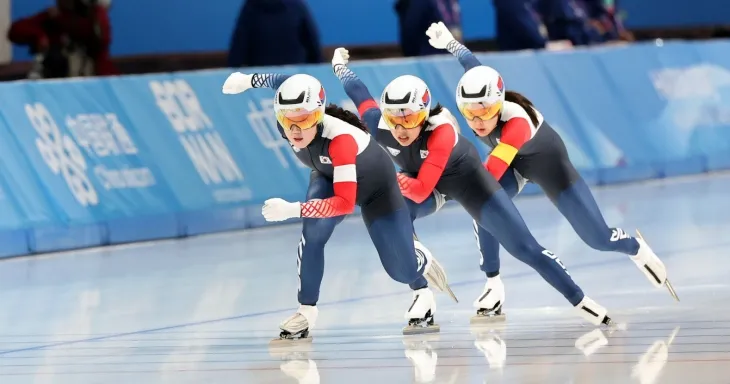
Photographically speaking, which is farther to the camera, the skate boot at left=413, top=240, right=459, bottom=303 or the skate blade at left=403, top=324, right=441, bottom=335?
the skate boot at left=413, top=240, right=459, bottom=303

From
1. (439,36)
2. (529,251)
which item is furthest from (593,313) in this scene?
(439,36)

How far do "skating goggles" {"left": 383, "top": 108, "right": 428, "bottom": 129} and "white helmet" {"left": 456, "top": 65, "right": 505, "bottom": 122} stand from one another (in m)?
0.27

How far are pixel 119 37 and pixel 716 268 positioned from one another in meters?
9.22

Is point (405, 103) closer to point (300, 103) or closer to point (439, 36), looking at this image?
point (300, 103)

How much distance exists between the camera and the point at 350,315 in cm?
982

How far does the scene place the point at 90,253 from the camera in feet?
43.2

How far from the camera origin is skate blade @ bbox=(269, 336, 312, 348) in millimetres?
8711

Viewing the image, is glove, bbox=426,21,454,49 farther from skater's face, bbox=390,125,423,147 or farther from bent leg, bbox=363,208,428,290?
bent leg, bbox=363,208,428,290

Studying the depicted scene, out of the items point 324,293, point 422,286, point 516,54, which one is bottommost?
point 516,54

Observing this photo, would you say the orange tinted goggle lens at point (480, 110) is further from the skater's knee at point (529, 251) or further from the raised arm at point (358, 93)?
the skater's knee at point (529, 251)

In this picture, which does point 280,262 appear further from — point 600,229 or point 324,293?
point 600,229

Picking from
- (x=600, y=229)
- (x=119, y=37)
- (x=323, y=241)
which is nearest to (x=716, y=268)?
(x=600, y=229)

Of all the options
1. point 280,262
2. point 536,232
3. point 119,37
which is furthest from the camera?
point 119,37

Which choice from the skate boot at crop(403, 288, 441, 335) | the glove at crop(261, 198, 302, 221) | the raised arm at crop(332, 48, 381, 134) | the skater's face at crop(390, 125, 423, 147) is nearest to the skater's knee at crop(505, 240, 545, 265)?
the skate boot at crop(403, 288, 441, 335)
